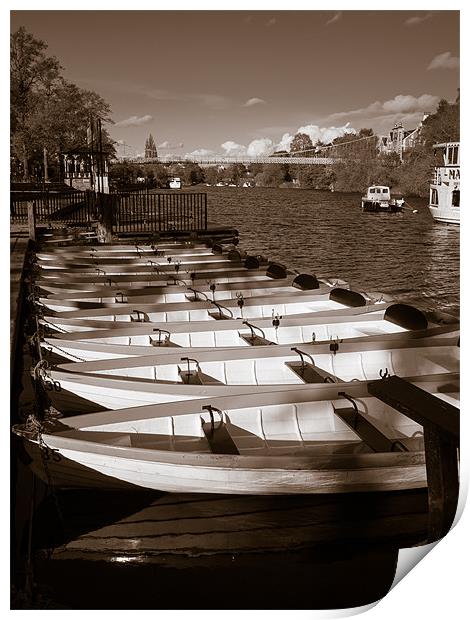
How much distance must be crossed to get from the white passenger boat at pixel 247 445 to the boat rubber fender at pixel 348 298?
1648 millimetres

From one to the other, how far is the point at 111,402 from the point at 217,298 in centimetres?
271

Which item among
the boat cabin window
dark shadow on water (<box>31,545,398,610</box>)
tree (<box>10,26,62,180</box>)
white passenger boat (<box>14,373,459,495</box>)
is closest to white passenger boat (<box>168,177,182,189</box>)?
the boat cabin window

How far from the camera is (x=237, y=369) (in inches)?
144

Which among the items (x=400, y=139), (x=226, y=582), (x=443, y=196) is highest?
(x=443, y=196)

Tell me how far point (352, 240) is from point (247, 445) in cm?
1572

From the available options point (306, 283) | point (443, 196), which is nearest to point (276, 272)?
point (306, 283)

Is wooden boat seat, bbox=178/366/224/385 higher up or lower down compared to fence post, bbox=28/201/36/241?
lower down

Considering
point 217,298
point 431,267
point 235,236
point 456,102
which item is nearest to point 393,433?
point 456,102

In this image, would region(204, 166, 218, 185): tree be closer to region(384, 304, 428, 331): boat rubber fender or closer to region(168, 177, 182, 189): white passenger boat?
region(168, 177, 182, 189): white passenger boat

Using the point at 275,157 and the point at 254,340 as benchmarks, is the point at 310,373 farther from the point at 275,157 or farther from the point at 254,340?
the point at 275,157

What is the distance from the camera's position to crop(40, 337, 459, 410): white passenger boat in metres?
3.16

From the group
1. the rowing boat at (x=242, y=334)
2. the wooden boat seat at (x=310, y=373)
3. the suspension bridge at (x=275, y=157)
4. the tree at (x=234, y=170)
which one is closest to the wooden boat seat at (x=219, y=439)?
the wooden boat seat at (x=310, y=373)

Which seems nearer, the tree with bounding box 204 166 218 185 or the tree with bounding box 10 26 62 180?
the tree with bounding box 10 26 62 180

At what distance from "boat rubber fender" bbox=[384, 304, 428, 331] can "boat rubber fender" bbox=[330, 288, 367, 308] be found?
0.46 metres
